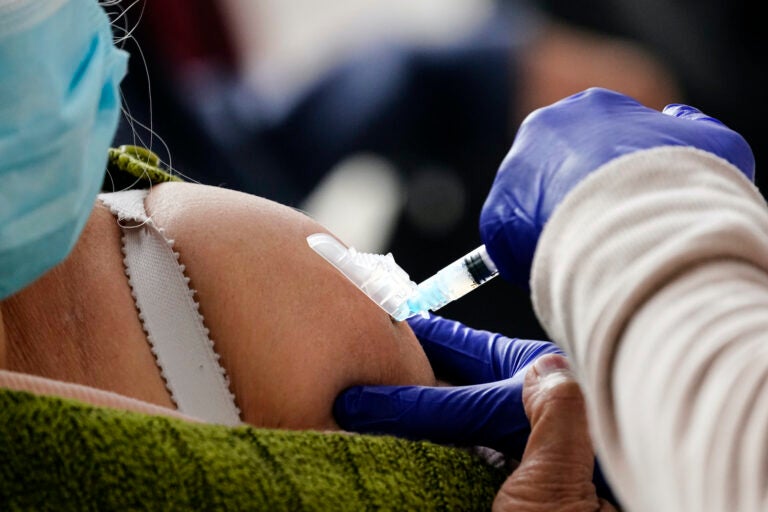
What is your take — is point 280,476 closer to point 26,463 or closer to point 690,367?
point 26,463

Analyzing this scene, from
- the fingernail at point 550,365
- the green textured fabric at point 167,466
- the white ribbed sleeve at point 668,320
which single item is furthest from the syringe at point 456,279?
the white ribbed sleeve at point 668,320

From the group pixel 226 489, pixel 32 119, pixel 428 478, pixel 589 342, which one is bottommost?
pixel 428 478

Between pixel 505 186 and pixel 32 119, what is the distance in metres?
0.37

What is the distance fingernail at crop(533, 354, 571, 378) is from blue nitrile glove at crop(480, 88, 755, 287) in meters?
0.19

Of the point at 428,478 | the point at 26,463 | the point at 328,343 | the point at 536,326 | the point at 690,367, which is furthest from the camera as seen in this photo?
the point at 536,326

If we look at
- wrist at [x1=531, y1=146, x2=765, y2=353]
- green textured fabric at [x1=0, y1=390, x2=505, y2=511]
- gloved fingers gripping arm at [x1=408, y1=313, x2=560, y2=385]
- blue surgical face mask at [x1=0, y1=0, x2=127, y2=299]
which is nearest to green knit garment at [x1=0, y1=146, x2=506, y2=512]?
green textured fabric at [x1=0, y1=390, x2=505, y2=511]

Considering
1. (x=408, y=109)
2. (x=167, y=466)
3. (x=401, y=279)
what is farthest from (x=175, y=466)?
(x=408, y=109)

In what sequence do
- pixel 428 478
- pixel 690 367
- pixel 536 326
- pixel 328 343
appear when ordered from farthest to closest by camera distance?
pixel 536 326 < pixel 328 343 < pixel 428 478 < pixel 690 367

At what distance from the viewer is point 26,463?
575 mm

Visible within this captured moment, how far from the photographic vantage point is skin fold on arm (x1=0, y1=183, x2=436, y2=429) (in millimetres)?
762

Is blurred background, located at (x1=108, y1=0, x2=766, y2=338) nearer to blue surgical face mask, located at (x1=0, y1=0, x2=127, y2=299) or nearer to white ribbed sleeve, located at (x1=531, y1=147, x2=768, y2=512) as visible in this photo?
blue surgical face mask, located at (x1=0, y1=0, x2=127, y2=299)

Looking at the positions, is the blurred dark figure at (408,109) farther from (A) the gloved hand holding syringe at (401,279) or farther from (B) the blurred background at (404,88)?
(A) the gloved hand holding syringe at (401,279)

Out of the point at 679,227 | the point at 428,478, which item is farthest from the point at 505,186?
the point at 428,478

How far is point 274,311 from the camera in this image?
0.85 m
